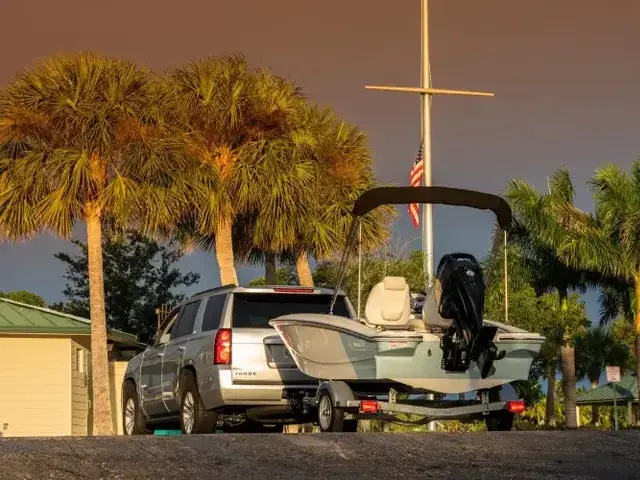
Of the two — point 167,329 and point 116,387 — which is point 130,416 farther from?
point 116,387

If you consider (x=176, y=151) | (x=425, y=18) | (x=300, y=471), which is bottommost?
(x=300, y=471)

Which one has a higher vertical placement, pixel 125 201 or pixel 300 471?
pixel 125 201

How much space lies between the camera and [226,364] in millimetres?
16031

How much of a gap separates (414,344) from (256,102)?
21279 millimetres

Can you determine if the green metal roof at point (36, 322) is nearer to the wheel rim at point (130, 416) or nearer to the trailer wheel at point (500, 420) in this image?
the wheel rim at point (130, 416)

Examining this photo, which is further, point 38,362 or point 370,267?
point 370,267

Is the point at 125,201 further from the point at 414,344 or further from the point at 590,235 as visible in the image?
the point at 414,344

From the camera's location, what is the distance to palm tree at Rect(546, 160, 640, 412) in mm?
42031

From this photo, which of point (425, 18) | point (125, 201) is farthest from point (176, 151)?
point (425, 18)

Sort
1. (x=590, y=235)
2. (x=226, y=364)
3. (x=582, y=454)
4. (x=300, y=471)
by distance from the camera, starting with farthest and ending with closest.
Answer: (x=590, y=235) → (x=226, y=364) → (x=582, y=454) → (x=300, y=471)

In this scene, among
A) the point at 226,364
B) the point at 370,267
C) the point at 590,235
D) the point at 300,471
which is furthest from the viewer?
the point at 590,235

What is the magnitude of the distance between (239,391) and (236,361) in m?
0.35

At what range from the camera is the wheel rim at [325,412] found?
15.0m

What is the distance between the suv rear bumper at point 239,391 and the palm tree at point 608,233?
27281 millimetres
